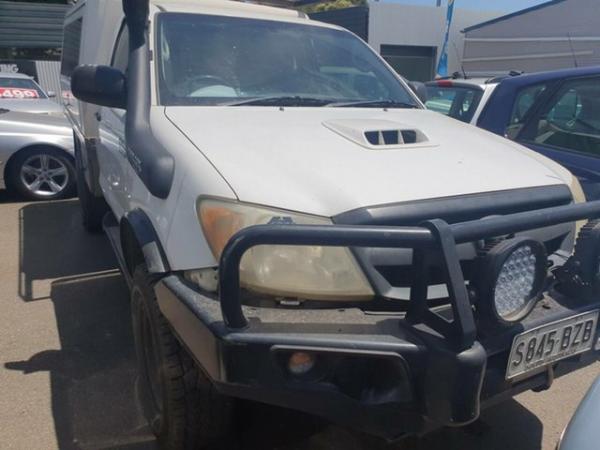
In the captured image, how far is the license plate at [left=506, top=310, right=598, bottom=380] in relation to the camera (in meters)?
1.97

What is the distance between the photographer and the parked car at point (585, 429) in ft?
5.32

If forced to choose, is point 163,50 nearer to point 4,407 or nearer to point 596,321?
point 4,407

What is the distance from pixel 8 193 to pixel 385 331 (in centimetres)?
739

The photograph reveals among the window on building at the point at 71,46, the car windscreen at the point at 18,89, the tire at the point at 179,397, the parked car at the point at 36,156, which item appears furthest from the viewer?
the car windscreen at the point at 18,89

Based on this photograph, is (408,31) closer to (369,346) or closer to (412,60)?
(412,60)

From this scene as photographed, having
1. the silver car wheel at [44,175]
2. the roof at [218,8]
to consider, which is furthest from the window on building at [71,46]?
the roof at [218,8]

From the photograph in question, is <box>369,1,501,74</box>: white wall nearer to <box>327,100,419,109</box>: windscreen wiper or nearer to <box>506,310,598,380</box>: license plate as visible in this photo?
<box>327,100,419,109</box>: windscreen wiper

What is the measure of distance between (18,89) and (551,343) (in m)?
12.7

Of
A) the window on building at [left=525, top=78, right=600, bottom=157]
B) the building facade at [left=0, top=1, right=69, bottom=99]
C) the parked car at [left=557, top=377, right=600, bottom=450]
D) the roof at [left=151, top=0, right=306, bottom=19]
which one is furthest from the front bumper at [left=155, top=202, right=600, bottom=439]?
the building facade at [left=0, top=1, right=69, bottom=99]

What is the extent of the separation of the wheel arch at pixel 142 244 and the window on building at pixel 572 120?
2998 millimetres

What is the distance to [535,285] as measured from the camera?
6.47 ft

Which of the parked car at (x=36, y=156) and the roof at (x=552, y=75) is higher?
the roof at (x=552, y=75)

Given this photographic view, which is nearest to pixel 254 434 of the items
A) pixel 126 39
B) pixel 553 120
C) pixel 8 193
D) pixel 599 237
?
pixel 599 237

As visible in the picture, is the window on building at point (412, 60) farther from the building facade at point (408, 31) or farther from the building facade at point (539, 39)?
the building facade at point (539, 39)
